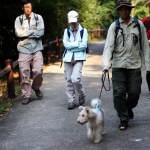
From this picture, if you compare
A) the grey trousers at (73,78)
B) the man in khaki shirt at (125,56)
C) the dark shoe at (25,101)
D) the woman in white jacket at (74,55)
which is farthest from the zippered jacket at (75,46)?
the man in khaki shirt at (125,56)

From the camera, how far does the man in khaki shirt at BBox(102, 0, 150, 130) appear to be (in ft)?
20.2

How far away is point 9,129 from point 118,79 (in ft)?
7.03

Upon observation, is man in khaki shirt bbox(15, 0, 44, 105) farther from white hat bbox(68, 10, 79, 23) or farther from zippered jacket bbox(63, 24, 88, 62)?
white hat bbox(68, 10, 79, 23)

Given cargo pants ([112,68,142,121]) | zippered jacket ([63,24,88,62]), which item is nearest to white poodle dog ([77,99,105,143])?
cargo pants ([112,68,142,121])

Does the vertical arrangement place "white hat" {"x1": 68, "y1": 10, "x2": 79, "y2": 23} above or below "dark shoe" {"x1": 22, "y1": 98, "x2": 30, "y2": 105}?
above

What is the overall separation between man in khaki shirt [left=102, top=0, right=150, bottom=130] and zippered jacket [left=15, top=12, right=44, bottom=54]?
2.92 m

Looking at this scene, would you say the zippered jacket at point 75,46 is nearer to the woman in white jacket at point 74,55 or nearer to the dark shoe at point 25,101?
the woman in white jacket at point 74,55

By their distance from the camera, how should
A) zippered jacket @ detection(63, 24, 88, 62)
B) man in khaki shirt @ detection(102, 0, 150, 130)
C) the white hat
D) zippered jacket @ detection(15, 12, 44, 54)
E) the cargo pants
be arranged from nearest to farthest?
man in khaki shirt @ detection(102, 0, 150, 130), the cargo pants, the white hat, zippered jacket @ detection(63, 24, 88, 62), zippered jacket @ detection(15, 12, 44, 54)

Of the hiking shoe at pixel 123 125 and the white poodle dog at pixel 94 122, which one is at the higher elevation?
the white poodle dog at pixel 94 122

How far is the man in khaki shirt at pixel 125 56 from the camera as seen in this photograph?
6.16m

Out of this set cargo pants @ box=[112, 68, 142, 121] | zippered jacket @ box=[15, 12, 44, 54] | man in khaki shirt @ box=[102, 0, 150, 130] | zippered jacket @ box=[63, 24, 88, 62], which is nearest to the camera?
man in khaki shirt @ box=[102, 0, 150, 130]

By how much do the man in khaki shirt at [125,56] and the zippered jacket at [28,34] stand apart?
9.59 feet

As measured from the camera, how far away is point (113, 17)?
132 feet

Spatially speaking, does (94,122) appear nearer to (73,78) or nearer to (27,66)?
(73,78)
